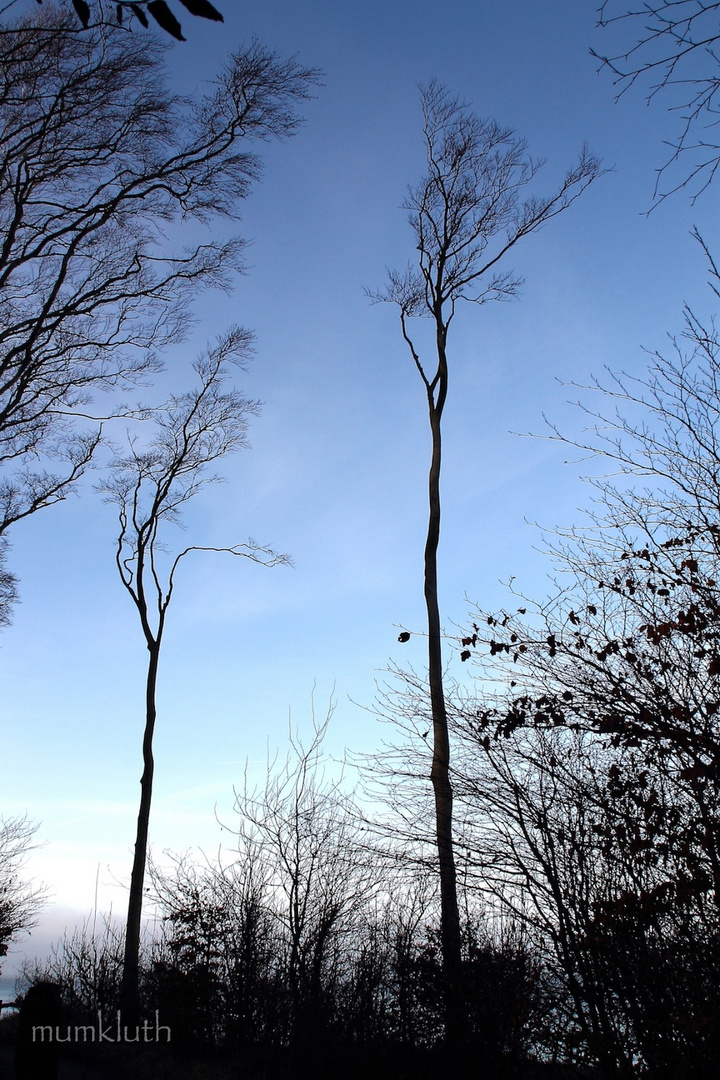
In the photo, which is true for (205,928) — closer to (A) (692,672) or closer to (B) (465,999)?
(B) (465,999)

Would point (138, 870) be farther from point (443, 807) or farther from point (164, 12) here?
point (164, 12)

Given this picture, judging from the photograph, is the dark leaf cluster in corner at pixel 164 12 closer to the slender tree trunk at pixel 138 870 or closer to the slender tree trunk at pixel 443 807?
the slender tree trunk at pixel 443 807

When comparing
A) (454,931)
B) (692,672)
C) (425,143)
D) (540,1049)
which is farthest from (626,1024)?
(425,143)

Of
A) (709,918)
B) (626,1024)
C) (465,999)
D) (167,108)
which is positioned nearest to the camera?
(709,918)

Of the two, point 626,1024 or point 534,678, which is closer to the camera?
point 626,1024

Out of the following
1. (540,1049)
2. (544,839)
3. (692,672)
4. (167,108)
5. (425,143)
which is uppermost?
(425,143)

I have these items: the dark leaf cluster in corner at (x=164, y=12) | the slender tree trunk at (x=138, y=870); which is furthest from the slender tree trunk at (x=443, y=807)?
the slender tree trunk at (x=138, y=870)

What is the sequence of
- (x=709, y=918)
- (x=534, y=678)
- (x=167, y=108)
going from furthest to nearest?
(x=167, y=108)
(x=534, y=678)
(x=709, y=918)

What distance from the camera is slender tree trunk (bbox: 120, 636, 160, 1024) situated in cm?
1279

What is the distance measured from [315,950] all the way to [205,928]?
3.65 m

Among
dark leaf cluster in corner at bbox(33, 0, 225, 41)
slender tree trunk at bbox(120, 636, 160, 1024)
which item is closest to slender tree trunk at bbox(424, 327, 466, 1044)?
dark leaf cluster in corner at bbox(33, 0, 225, 41)

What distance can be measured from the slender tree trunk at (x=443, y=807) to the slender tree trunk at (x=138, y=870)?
6958 millimetres

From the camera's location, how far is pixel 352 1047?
8.52 m

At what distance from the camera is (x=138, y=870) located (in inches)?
553
